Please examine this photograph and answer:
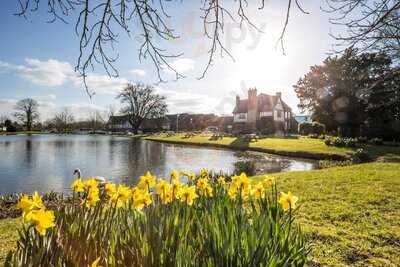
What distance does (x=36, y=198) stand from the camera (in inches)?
97.7

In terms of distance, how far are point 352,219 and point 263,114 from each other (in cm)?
6327

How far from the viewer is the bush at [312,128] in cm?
5341

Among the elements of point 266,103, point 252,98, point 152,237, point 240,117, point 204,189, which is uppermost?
point 252,98

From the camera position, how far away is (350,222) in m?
6.00

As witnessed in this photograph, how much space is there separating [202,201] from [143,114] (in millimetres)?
79926

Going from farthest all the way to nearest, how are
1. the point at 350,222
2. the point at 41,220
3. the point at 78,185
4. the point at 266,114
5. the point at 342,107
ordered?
the point at 266,114
the point at 342,107
the point at 350,222
the point at 78,185
the point at 41,220

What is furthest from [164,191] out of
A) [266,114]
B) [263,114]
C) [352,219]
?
[263,114]

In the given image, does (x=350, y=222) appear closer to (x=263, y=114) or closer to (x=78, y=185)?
(x=78, y=185)

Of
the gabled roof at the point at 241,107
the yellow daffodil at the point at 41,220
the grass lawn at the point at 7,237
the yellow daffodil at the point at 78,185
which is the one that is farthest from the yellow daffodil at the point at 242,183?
the gabled roof at the point at 241,107

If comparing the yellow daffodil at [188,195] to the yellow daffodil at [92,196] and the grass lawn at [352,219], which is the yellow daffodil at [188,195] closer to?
the yellow daffodil at [92,196]

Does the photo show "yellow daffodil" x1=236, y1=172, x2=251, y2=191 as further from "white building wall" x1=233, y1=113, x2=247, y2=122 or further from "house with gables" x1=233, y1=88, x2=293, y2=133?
"white building wall" x1=233, y1=113, x2=247, y2=122

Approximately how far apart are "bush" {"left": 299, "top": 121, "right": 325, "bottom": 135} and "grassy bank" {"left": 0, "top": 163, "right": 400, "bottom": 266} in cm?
4445

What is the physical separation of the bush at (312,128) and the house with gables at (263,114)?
6.63 m

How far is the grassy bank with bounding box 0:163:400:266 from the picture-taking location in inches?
174
